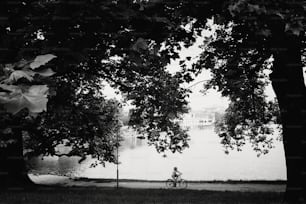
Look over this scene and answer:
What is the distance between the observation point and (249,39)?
20.0 feet

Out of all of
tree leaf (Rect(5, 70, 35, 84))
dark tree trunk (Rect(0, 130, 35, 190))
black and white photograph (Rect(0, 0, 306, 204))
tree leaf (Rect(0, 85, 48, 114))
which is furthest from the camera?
dark tree trunk (Rect(0, 130, 35, 190))

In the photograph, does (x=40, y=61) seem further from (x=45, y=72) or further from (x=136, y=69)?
(x=136, y=69)

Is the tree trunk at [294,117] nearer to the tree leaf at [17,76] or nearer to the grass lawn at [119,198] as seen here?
the grass lawn at [119,198]

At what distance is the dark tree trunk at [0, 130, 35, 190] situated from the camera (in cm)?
1505

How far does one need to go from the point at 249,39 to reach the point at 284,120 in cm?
450

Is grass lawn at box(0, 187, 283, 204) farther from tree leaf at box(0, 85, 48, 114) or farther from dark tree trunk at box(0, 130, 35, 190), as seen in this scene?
tree leaf at box(0, 85, 48, 114)

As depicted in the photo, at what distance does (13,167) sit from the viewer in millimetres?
15695

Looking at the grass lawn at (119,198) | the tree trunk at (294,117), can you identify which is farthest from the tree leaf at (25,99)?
the tree trunk at (294,117)

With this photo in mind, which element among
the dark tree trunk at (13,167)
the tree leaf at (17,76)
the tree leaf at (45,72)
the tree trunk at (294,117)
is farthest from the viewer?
the dark tree trunk at (13,167)

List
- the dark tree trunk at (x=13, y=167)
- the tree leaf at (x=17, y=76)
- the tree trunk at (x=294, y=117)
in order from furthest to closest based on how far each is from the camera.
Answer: the dark tree trunk at (x=13, y=167)
the tree trunk at (x=294, y=117)
the tree leaf at (x=17, y=76)

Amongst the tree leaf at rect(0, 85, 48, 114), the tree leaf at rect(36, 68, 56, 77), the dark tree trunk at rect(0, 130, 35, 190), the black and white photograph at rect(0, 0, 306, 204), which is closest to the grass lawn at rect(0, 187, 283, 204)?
the black and white photograph at rect(0, 0, 306, 204)

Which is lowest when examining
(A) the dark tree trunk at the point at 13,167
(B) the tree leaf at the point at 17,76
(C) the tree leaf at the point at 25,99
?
(A) the dark tree trunk at the point at 13,167

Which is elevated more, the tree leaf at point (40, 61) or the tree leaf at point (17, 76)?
the tree leaf at point (40, 61)

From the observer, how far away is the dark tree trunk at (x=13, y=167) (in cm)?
1505
